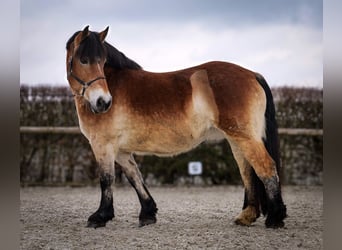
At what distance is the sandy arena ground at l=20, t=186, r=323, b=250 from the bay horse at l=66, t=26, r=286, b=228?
101 mm

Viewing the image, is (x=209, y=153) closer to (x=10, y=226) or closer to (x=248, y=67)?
(x=248, y=67)

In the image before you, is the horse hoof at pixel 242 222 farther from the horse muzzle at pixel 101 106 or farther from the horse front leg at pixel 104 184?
the horse muzzle at pixel 101 106

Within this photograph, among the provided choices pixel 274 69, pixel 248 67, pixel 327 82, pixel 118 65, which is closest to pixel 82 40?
pixel 118 65

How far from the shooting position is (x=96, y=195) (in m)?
4.62

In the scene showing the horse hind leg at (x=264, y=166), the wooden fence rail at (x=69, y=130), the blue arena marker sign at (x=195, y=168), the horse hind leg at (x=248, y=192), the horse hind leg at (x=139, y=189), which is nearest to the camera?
the horse hind leg at (x=264, y=166)

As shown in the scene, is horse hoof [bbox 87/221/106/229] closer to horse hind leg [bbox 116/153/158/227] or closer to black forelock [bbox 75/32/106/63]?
horse hind leg [bbox 116/153/158/227]

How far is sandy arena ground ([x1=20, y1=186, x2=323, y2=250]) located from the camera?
3.72m

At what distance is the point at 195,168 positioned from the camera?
5.43 meters

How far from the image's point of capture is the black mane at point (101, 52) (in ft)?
12.2

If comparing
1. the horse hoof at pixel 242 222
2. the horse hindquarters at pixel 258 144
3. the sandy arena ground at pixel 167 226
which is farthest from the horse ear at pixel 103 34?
the horse hoof at pixel 242 222

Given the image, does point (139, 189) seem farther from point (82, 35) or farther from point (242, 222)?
point (82, 35)

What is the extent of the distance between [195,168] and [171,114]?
177 cm

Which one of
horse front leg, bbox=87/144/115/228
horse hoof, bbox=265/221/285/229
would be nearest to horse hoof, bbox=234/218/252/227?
horse hoof, bbox=265/221/285/229

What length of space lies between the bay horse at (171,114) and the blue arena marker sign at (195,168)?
147 centimetres
